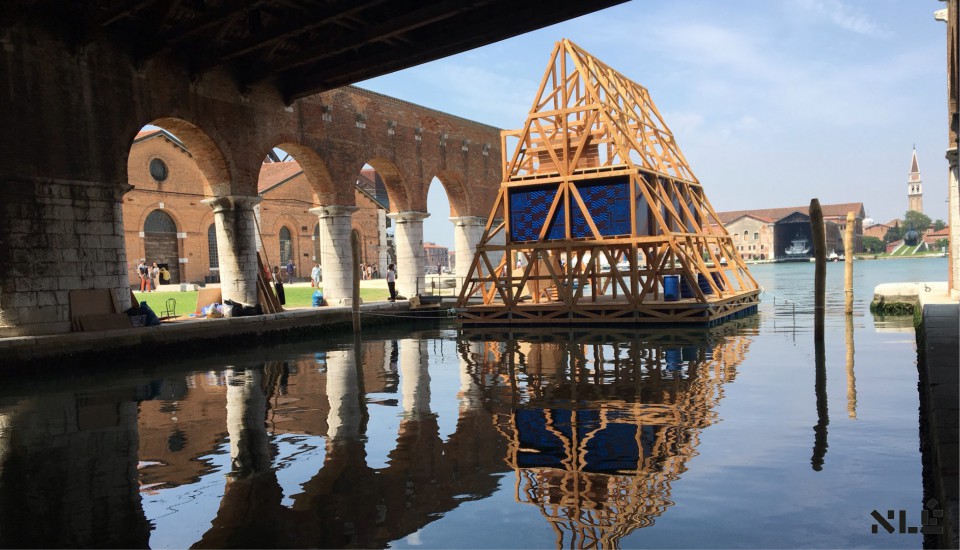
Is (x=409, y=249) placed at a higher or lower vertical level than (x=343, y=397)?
higher

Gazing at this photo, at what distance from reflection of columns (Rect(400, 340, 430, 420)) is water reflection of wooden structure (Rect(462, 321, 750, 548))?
0.85 metres

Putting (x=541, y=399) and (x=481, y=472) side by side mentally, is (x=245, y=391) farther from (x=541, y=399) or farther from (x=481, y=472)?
(x=481, y=472)

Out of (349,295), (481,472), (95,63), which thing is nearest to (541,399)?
(481,472)

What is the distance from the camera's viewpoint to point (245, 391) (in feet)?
33.5

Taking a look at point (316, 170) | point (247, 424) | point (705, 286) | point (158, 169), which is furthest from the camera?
point (158, 169)

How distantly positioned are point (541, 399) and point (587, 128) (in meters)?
11.5

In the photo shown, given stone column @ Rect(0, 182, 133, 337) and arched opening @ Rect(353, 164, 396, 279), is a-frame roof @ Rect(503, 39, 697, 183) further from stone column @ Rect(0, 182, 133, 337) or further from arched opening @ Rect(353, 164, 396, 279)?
arched opening @ Rect(353, 164, 396, 279)

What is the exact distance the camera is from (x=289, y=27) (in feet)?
43.3

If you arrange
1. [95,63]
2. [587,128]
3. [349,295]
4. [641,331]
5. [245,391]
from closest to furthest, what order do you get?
[245,391] → [95,63] → [641,331] → [587,128] → [349,295]

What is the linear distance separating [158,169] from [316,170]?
14.6 m

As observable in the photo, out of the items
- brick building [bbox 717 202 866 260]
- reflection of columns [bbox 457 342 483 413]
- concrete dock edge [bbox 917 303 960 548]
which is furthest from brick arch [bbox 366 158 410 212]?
brick building [bbox 717 202 866 260]

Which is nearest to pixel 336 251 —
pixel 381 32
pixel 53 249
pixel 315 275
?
pixel 381 32

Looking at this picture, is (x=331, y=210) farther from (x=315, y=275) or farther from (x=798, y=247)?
(x=798, y=247)

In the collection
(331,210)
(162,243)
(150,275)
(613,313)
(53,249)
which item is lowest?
(613,313)
